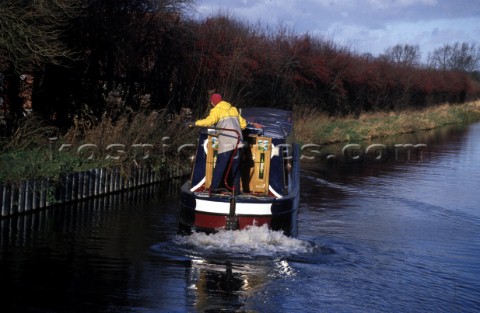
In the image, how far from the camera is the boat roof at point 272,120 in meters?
14.1

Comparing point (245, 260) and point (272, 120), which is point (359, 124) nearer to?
point (272, 120)

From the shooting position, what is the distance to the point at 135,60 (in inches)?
904

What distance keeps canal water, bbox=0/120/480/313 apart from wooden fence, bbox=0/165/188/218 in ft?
0.88

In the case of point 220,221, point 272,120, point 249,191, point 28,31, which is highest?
point 28,31

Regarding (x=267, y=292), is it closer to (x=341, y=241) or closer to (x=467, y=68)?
(x=341, y=241)

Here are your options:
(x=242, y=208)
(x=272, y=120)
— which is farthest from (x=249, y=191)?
(x=272, y=120)

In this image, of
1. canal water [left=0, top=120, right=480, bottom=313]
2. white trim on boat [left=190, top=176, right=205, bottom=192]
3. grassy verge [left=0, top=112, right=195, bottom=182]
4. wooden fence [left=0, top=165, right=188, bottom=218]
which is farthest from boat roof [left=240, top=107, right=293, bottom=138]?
wooden fence [left=0, top=165, right=188, bottom=218]

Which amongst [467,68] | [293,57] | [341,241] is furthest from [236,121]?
[467,68]

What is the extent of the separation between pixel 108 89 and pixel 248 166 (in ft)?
33.8

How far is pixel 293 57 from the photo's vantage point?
3594cm

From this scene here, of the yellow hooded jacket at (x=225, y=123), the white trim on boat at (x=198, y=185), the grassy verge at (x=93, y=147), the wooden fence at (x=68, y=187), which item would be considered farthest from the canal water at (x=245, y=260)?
the yellow hooded jacket at (x=225, y=123)

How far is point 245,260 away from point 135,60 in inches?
512

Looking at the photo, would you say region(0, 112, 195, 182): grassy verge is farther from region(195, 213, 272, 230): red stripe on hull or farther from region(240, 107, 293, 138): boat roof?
region(195, 213, 272, 230): red stripe on hull

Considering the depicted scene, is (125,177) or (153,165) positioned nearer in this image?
(125,177)
